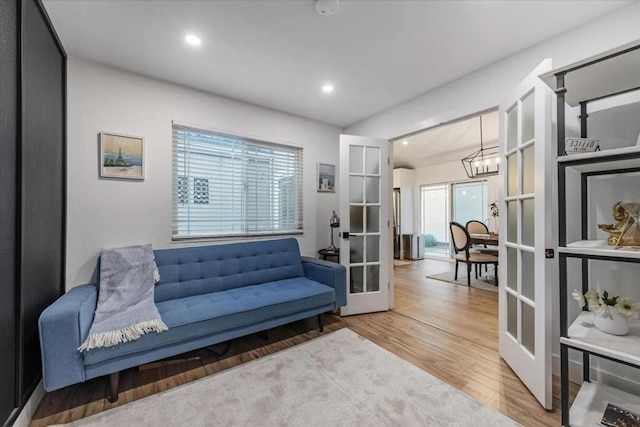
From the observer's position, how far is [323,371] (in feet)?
6.31

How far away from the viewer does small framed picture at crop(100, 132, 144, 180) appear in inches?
88.4

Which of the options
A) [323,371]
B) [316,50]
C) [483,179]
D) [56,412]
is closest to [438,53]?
[316,50]

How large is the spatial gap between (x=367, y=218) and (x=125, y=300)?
2.42m

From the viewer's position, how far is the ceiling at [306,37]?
5.47ft

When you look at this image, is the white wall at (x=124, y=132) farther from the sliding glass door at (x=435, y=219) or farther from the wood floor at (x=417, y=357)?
the sliding glass door at (x=435, y=219)

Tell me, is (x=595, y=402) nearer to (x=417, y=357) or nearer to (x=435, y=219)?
(x=417, y=357)

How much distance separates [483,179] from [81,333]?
6.91 metres

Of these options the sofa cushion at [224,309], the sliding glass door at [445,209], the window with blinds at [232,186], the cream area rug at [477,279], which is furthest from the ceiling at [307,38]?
the sliding glass door at [445,209]

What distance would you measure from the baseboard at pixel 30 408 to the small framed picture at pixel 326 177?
3.01 metres

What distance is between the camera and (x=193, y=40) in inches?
77.8

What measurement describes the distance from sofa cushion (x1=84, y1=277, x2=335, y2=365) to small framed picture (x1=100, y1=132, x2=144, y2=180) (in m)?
1.20

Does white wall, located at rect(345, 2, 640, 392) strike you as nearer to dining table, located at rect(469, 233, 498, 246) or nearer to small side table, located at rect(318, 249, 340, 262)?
small side table, located at rect(318, 249, 340, 262)

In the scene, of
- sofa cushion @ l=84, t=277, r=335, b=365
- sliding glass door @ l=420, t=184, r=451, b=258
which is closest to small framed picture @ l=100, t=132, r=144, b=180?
sofa cushion @ l=84, t=277, r=335, b=365

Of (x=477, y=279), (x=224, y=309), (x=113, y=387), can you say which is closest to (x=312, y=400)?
(x=224, y=309)
